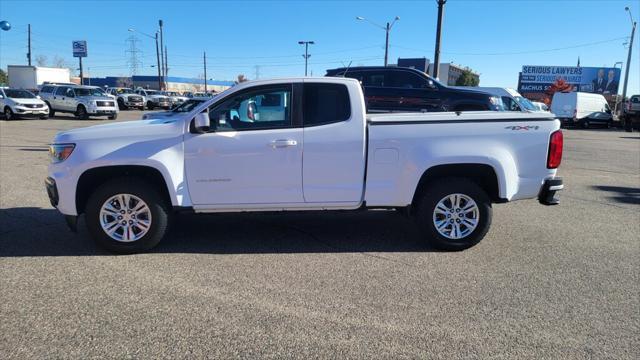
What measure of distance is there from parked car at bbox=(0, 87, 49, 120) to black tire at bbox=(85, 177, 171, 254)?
23973mm

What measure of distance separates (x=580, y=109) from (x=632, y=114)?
3.16m

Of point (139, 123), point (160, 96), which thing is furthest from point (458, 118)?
point (160, 96)

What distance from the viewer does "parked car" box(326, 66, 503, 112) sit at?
37.4ft

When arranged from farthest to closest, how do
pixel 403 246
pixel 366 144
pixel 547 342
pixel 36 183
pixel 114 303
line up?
pixel 36 183
pixel 403 246
pixel 366 144
pixel 114 303
pixel 547 342

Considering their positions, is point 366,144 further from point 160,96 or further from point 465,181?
point 160,96

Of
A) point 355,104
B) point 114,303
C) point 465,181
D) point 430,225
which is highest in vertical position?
point 355,104

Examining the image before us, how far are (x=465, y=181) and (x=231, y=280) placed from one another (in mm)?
2769

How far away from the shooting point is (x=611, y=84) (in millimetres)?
64688

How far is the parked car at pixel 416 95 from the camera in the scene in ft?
37.4

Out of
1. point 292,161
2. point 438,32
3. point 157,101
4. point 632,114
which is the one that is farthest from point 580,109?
point 157,101

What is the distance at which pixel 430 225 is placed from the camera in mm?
5297

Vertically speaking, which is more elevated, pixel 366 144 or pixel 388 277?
pixel 366 144

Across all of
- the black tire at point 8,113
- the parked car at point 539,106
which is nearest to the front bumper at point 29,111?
the black tire at point 8,113

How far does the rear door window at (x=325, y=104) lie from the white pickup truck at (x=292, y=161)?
11 millimetres
